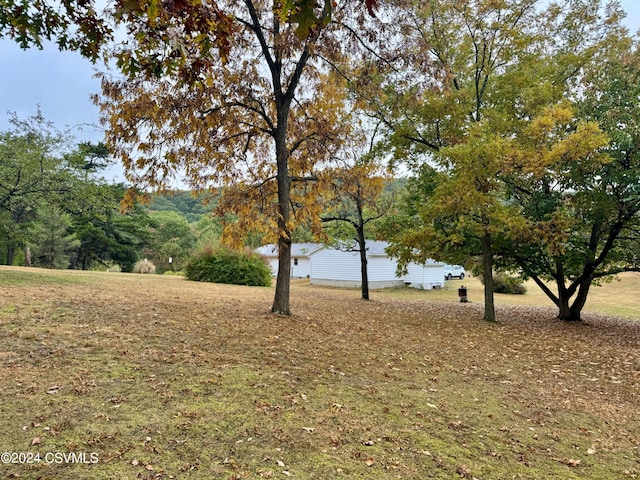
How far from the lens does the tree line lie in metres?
8.04

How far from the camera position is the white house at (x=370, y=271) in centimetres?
2884

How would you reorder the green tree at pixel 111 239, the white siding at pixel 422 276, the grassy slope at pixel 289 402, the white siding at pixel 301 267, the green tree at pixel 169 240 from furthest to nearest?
the green tree at pixel 169 240, the white siding at pixel 301 267, the green tree at pixel 111 239, the white siding at pixel 422 276, the grassy slope at pixel 289 402

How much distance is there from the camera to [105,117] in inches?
305

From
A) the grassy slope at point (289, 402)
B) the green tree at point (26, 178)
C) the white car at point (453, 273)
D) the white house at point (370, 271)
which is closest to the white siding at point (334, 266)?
the white house at point (370, 271)

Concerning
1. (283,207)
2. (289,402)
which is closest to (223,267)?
(283,207)

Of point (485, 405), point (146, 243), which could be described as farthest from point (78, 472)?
Answer: point (146, 243)

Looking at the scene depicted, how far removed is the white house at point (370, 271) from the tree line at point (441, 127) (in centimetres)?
1597

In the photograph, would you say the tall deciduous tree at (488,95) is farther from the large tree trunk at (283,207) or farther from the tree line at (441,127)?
the large tree trunk at (283,207)

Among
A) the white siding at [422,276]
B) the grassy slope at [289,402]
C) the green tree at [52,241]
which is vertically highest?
the green tree at [52,241]

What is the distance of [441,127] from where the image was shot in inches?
461

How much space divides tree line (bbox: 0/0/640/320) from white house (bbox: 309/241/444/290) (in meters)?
16.0

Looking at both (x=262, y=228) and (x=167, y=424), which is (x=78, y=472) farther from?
(x=262, y=228)

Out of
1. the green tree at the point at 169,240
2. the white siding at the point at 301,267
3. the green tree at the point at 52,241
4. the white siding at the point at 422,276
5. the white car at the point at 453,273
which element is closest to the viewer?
the green tree at the point at 52,241

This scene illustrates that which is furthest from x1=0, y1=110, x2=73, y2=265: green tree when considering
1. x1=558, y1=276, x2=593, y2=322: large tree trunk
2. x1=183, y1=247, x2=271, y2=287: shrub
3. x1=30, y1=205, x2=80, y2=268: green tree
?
x1=558, y1=276, x2=593, y2=322: large tree trunk
